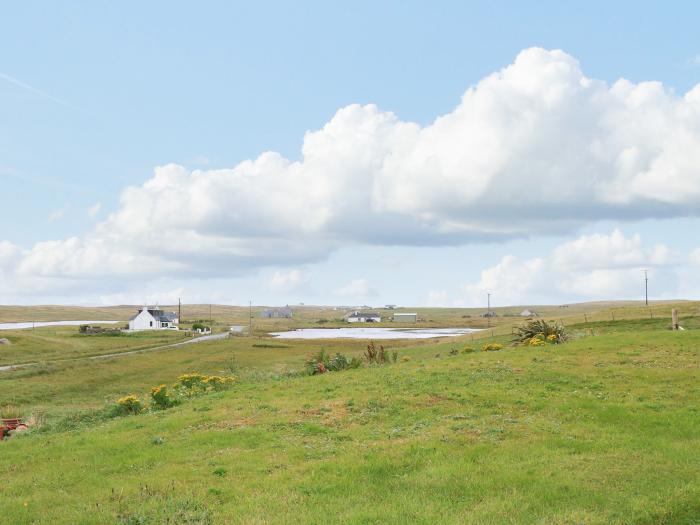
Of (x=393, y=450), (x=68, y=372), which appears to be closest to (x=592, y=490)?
(x=393, y=450)

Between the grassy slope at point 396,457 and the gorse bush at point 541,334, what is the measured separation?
14528 mm

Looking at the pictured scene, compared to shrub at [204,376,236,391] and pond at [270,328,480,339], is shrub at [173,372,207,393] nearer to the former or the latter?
shrub at [204,376,236,391]

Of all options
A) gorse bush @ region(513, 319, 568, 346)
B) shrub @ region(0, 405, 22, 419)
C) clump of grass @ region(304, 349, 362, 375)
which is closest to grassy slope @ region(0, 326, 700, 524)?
clump of grass @ region(304, 349, 362, 375)

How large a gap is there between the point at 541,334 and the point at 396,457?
29761 mm

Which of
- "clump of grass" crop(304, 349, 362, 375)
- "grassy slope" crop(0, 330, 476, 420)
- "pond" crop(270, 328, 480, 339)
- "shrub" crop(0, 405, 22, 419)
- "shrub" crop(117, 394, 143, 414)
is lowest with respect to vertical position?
"pond" crop(270, 328, 480, 339)

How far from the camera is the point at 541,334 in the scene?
42.7 m

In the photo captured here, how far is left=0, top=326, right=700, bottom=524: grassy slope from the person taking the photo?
12.1 metres

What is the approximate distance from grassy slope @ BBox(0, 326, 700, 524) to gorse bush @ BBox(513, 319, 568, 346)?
14.5 metres

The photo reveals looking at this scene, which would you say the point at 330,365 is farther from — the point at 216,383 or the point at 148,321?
the point at 148,321

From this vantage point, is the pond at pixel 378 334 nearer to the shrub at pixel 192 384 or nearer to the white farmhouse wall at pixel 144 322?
the white farmhouse wall at pixel 144 322

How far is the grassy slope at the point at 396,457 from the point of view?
1212 cm

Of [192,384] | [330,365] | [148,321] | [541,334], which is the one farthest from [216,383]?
[148,321]

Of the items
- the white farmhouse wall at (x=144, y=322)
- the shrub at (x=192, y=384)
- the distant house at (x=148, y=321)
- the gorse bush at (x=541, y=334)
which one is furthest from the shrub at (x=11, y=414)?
the white farmhouse wall at (x=144, y=322)

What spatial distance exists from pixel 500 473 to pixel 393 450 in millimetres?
2882
